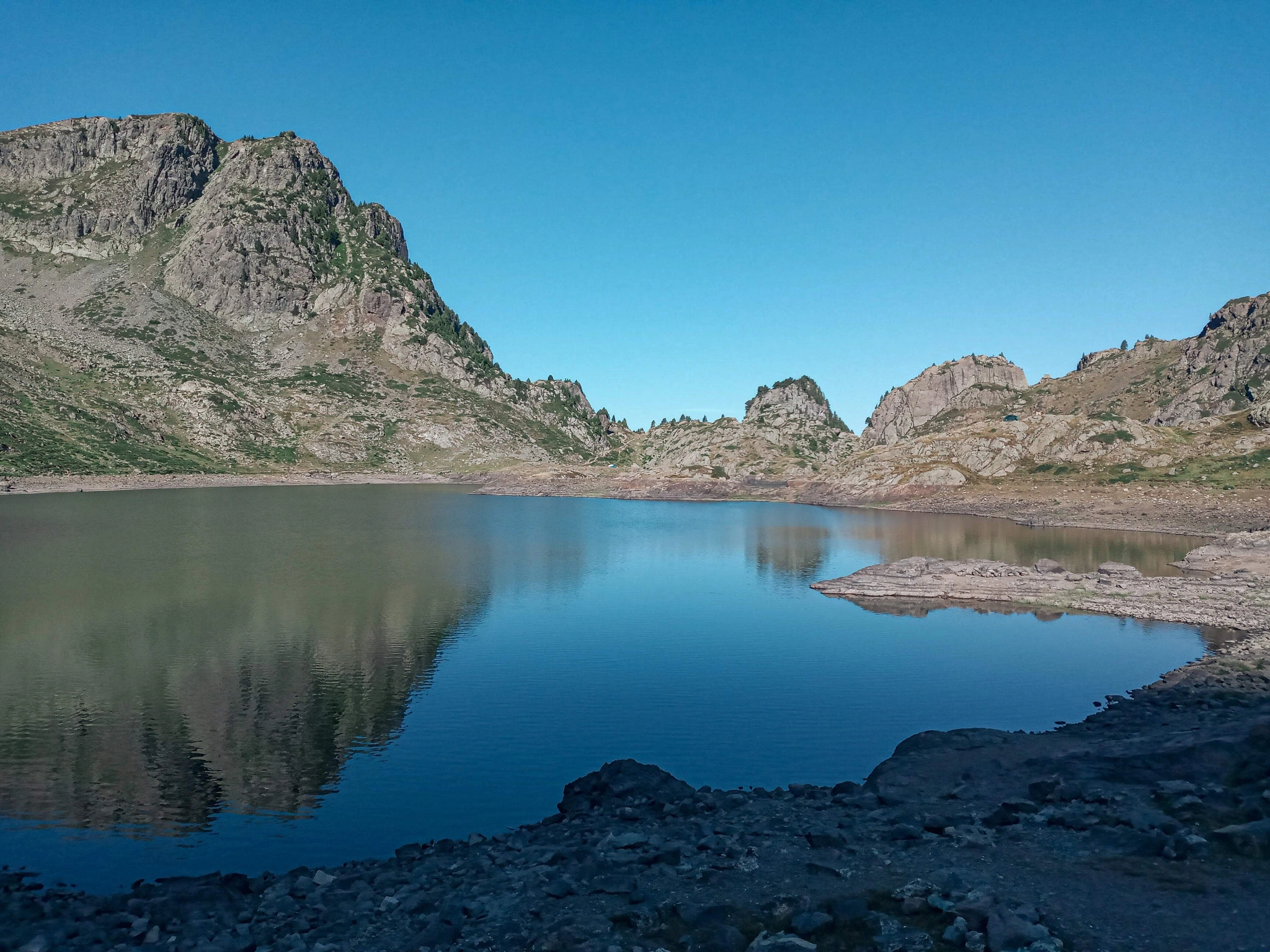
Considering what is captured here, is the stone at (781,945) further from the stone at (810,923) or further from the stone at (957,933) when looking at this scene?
the stone at (957,933)

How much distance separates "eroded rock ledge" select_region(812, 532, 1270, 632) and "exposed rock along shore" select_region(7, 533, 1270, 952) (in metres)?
33.6

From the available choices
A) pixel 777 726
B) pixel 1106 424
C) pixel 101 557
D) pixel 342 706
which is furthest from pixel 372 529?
pixel 1106 424

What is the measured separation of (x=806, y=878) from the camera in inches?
690

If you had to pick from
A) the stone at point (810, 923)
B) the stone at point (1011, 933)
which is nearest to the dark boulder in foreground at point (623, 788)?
the stone at point (810, 923)

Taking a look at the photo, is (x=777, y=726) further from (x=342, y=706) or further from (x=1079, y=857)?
(x=342, y=706)

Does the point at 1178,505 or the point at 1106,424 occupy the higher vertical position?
the point at 1106,424

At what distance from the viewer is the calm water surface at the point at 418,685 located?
24.5m

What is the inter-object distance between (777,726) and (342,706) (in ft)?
65.0

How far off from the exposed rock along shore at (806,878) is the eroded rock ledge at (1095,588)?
110 ft

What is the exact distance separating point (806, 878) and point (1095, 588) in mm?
54664

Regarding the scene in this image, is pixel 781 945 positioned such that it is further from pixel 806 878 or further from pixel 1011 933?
pixel 1011 933

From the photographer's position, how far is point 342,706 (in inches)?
1366

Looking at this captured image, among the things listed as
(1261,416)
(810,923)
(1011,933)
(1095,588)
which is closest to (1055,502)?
(1261,416)

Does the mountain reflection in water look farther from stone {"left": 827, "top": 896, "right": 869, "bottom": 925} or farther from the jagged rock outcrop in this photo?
the jagged rock outcrop
